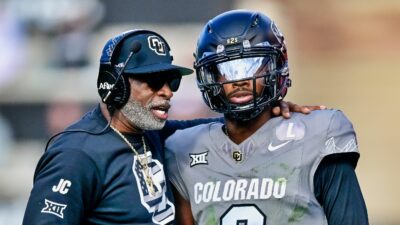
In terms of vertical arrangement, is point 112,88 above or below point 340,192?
above

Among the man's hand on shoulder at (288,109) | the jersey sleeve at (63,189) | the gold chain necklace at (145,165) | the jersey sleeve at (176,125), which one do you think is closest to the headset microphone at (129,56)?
the gold chain necklace at (145,165)

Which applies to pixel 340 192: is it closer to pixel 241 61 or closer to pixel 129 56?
pixel 241 61

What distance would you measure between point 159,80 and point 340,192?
0.73 m

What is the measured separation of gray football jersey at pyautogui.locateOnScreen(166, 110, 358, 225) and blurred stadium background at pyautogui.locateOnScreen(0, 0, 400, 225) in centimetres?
472

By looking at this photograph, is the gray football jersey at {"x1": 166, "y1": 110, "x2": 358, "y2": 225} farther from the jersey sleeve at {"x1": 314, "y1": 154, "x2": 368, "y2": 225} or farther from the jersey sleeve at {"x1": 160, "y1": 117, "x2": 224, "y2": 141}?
the jersey sleeve at {"x1": 160, "y1": 117, "x2": 224, "y2": 141}

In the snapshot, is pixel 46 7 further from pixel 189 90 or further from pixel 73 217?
pixel 73 217

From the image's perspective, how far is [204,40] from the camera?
390cm

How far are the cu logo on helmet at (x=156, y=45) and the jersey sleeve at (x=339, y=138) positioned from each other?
624 millimetres

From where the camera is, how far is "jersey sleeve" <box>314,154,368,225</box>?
142 inches

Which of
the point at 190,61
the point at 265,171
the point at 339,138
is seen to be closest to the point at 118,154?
the point at 265,171

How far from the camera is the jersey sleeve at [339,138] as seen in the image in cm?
365

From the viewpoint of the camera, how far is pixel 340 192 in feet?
11.9

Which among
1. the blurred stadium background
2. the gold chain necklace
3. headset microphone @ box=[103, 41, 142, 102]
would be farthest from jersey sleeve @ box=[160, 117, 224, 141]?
the blurred stadium background

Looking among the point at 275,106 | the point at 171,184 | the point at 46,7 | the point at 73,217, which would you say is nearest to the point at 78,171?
the point at 73,217
